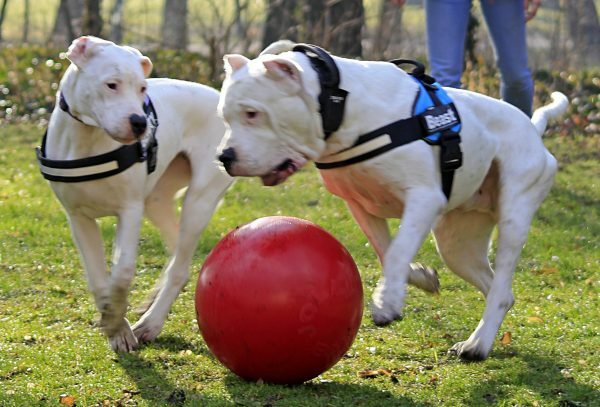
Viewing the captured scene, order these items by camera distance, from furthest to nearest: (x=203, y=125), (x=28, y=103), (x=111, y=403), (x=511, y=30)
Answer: (x=28, y=103) < (x=511, y=30) < (x=203, y=125) < (x=111, y=403)

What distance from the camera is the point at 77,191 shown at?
518 centimetres

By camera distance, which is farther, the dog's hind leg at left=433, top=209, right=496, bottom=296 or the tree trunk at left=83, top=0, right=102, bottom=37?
the tree trunk at left=83, top=0, right=102, bottom=37

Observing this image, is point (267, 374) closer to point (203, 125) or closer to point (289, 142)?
point (289, 142)

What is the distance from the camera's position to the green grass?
15.1 feet

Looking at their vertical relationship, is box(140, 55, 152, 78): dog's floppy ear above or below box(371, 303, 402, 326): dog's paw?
above

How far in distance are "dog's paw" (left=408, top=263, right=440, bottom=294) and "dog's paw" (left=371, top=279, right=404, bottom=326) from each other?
0.86 meters

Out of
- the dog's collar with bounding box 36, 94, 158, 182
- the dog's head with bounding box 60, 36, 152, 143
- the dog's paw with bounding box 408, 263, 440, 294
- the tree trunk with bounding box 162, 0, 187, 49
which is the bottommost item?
the tree trunk with bounding box 162, 0, 187, 49

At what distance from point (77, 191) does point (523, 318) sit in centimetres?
271

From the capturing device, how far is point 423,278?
208 inches

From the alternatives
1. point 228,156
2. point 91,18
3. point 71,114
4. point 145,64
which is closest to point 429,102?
point 228,156

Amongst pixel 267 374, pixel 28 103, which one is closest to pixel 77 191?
pixel 267 374

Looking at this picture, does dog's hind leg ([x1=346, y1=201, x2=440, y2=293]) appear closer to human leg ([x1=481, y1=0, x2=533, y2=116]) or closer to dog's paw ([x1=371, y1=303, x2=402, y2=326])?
dog's paw ([x1=371, y1=303, x2=402, y2=326])

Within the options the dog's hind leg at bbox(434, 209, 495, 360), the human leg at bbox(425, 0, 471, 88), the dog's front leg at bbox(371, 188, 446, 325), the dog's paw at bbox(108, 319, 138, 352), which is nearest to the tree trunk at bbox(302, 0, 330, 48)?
the human leg at bbox(425, 0, 471, 88)

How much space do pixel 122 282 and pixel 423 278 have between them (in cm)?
154
